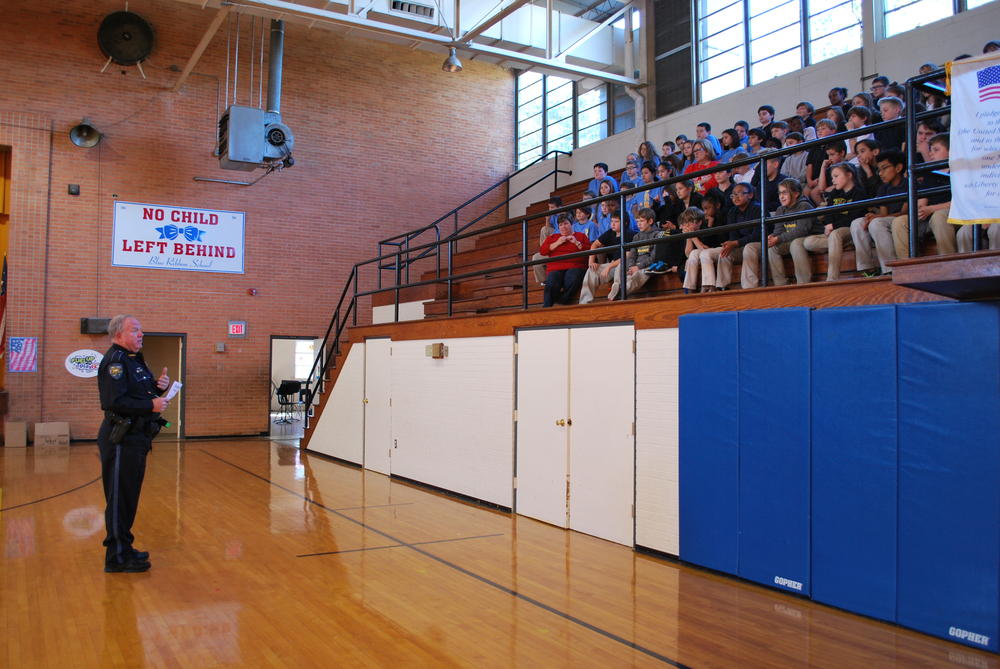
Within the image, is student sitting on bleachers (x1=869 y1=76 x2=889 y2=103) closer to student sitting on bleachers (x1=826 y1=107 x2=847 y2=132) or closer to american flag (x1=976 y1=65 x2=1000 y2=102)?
student sitting on bleachers (x1=826 y1=107 x2=847 y2=132)

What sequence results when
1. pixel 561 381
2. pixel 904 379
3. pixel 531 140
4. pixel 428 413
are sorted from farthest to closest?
1. pixel 531 140
2. pixel 428 413
3. pixel 561 381
4. pixel 904 379

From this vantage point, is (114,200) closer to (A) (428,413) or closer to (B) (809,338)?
(A) (428,413)

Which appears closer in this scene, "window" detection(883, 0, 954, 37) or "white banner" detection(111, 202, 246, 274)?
"window" detection(883, 0, 954, 37)

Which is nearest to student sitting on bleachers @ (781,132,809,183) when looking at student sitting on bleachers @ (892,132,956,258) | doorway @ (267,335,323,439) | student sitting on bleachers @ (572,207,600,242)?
student sitting on bleachers @ (572,207,600,242)

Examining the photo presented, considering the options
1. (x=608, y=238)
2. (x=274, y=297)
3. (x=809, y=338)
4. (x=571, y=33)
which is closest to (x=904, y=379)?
(x=809, y=338)

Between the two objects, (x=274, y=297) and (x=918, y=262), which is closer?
(x=918, y=262)

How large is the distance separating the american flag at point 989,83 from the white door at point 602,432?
321 centimetres

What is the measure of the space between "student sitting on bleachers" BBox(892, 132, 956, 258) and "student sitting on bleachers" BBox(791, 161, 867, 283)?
408mm

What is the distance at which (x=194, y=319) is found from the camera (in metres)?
15.0

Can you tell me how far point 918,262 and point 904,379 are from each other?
0.93 m

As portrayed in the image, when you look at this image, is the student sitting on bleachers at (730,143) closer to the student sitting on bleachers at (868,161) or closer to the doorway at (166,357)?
the student sitting on bleachers at (868,161)

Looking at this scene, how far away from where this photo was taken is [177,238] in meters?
14.9

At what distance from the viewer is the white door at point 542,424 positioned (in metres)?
7.41

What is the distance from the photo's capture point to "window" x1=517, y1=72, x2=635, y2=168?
1564 cm
